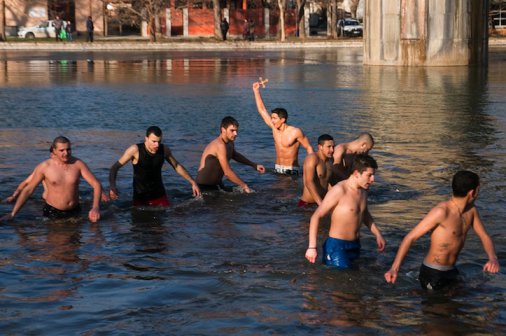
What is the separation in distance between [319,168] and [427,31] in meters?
25.8

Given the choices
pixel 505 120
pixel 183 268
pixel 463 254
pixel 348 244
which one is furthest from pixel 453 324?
pixel 505 120

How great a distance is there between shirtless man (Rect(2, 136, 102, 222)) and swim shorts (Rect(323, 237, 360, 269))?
10.1 ft

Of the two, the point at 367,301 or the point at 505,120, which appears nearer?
the point at 367,301

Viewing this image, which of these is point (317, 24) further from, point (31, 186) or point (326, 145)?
point (31, 186)

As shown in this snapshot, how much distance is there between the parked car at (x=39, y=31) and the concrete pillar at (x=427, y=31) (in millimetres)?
34082

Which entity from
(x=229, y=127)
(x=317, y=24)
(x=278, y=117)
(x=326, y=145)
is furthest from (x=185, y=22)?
(x=326, y=145)

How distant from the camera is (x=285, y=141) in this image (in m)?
14.4

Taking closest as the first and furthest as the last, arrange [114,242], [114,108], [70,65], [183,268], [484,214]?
[183,268]
[114,242]
[484,214]
[114,108]
[70,65]

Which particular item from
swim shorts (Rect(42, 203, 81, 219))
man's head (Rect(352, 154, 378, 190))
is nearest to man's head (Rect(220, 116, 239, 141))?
swim shorts (Rect(42, 203, 81, 219))

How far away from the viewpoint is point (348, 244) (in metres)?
9.22

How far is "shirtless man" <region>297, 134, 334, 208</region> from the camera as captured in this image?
38.2 feet

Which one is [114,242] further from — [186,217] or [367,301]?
[367,301]

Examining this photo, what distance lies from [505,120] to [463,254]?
11.7 m

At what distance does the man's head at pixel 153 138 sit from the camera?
11.7 metres
